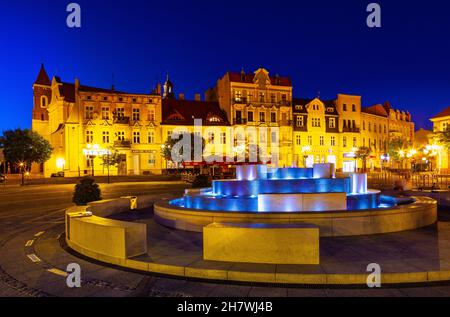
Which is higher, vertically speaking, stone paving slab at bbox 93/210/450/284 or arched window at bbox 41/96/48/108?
arched window at bbox 41/96/48/108

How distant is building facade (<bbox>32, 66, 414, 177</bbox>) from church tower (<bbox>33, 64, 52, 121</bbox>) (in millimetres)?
172

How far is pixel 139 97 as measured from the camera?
56.4 metres

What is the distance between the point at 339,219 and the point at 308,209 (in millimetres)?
1701

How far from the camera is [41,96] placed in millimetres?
66062

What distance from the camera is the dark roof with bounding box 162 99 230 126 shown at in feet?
193

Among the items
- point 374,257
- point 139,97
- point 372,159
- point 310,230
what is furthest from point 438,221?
point 372,159

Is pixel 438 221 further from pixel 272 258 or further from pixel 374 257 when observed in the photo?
pixel 272 258

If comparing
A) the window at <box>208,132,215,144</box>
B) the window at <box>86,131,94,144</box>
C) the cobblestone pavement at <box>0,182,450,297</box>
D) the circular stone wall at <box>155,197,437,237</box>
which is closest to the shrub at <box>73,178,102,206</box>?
the circular stone wall at <box>155,197,437,237</box>

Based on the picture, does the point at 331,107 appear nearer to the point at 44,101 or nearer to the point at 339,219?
the point at 44,101

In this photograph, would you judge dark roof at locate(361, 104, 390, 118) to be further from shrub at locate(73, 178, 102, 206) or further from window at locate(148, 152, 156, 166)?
shrub at locate(73, 178, 102, 206)

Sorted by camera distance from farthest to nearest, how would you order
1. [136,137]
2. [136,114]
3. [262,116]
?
1. [262,116]
2. [136,114]
3. [136,137]

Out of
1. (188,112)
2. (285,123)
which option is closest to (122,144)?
(188,112)

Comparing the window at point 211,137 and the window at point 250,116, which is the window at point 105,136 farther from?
the window at point 250,116
